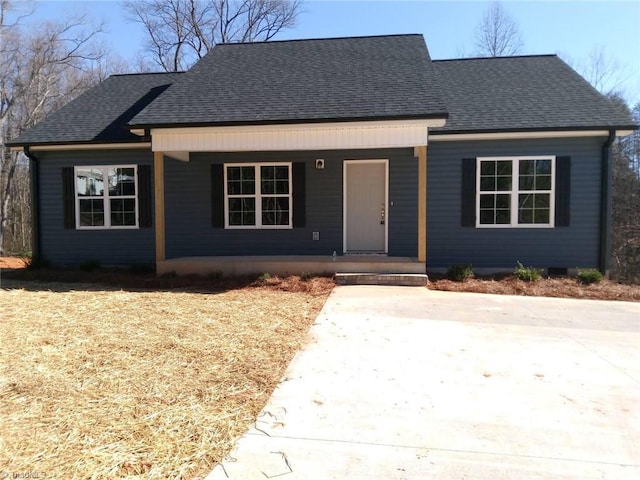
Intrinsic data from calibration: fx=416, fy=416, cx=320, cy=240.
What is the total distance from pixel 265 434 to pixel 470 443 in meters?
1.28

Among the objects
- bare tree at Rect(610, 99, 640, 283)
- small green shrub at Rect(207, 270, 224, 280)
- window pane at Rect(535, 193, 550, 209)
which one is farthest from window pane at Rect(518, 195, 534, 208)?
bare tree at Rect(610, 99, 640, 283)

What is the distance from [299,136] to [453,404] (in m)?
5.68

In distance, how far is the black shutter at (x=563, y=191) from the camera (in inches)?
333

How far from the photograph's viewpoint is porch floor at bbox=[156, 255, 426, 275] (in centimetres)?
795

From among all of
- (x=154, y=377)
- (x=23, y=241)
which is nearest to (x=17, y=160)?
(x=23, y=241)

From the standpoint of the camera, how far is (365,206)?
9.56 meters

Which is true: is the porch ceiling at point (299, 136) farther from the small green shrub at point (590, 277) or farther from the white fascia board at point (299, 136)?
the small green shrub at point (590, 277)

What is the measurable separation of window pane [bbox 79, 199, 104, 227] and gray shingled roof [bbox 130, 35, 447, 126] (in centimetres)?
293

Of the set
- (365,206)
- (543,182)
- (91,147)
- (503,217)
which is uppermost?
(91,147)

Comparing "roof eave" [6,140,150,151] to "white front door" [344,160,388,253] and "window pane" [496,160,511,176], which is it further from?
"window pane" [496,160,511,176]

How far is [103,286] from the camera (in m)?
7.91

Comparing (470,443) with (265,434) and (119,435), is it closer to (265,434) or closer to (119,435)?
(265,434)

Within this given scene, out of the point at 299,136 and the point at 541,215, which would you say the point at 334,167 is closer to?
the point at 299,136

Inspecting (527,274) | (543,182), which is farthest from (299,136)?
(543,182)
